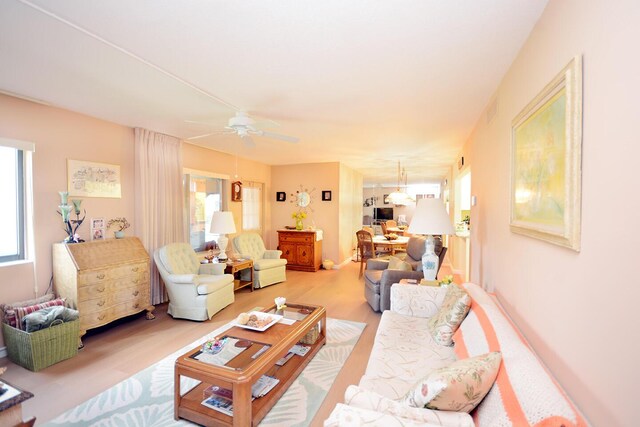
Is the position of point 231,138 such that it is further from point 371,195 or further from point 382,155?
point 371,195

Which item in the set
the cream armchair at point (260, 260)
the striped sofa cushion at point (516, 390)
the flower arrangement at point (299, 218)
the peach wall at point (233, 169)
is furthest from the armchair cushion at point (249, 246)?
the striped sofa cushion at point (516, 390)

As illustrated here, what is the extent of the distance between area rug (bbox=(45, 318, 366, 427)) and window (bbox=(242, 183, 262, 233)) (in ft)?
12.2

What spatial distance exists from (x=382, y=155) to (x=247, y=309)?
148 inches

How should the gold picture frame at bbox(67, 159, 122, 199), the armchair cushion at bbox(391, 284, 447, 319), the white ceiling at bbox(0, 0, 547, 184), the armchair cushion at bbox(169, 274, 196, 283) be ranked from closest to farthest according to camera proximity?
the white ceiling at bbox(0, 0, 547, 184), the armchair cushion at bbox(391, 284, 447, 319), the gold picture frame at bbox(67, 159, 122, 199), the armchair cushion at bbox(169, 274, 196, 283)

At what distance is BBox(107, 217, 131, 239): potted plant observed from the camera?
3566mm

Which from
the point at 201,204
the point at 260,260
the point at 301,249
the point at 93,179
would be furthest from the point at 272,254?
the point at 93,179

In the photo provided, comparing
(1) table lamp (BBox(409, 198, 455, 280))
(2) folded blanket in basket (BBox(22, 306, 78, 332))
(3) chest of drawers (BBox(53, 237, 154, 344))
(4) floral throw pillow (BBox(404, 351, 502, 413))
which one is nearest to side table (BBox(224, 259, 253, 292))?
(3) chest of drawers (BBox(53, 237, 154, 344))

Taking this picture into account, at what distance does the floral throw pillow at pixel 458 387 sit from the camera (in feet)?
3.67

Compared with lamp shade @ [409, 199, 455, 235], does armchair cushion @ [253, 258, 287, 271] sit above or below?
below

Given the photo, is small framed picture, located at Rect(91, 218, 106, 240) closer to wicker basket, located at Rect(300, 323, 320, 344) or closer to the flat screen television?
wicker basket, located at Rect(300, 323, 320, 344)

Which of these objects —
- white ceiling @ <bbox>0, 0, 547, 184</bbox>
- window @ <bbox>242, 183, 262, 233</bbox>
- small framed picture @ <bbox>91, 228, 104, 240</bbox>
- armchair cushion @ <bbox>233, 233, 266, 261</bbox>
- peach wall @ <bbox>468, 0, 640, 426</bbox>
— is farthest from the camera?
window @ <bbox>242, 183, 262, 233</bbox>

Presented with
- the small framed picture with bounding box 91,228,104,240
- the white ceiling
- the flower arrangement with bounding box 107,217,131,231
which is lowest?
the small framed picture with bounding box 91,228,104,240

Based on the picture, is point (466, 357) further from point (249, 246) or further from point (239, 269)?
point (249, 246)

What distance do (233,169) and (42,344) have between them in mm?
3893
